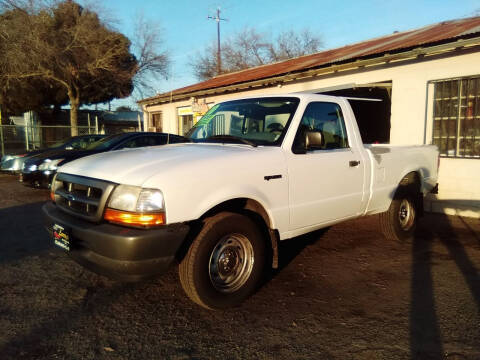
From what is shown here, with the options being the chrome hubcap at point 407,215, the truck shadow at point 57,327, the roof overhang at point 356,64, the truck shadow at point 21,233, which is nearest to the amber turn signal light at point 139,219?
the truck shadow at point 57,327

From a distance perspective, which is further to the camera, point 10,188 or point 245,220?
point 10,188

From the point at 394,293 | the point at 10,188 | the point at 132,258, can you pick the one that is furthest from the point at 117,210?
the point at 10,188

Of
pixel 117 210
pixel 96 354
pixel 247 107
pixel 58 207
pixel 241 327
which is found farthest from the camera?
pixel 247 107

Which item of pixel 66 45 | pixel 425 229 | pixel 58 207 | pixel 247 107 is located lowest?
pixel 425 229

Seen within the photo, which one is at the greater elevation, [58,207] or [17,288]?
[58,207]

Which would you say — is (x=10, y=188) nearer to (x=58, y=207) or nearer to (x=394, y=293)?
(x=58, y=207)

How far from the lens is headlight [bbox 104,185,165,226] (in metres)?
2.72

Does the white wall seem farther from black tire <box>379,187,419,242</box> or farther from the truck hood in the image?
the truck hood

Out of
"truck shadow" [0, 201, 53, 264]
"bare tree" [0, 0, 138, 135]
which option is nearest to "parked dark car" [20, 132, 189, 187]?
"truck shadow" [0, 201, 53, 264]

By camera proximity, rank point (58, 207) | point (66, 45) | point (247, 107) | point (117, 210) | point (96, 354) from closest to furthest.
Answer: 1. point (96, 354)
2. point (117, 210)
3. point (58, 207)
4. point (247, 107)
5. point (66, 45)

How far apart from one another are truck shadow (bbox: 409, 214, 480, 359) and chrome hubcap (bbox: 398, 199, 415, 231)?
26 cm

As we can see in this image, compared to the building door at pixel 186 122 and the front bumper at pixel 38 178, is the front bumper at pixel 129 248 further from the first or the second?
the building door at pixel 186 122

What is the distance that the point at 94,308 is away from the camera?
3.28 metres

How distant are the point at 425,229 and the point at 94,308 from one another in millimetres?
5321
